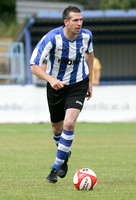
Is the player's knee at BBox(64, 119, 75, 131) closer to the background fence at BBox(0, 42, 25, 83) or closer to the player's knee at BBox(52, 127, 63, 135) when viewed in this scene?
the player's knee at BBox(52, 127, 63, 135)

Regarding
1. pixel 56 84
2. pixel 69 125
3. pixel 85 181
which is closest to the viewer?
pixel 85 181

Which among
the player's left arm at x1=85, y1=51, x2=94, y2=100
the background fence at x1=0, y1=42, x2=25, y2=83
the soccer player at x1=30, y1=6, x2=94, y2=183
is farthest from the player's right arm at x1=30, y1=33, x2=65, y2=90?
Answer: the background fence at x1=0, y1=42, x2=25, y2=83

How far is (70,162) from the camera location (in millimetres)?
8562

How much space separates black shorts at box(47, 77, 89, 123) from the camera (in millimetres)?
6721

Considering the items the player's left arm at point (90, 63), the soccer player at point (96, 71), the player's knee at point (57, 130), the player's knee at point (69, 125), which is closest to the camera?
the player's knee at point (69, 125)

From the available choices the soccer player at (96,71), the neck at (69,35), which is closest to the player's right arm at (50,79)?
the neck at (69,35)

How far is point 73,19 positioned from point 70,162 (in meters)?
2.89

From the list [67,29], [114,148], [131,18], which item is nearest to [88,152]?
[114,148]

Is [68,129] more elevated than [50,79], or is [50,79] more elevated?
[50,79]

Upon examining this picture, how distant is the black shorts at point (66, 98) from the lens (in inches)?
265

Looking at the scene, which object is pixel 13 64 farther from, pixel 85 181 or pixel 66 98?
pixel 85 181

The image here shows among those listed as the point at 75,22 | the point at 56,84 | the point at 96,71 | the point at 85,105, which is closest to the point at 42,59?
the point at 56,84

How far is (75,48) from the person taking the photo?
6.78 meters

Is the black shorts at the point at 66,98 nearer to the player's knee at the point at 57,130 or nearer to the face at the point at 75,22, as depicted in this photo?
the player's knee at the point at 57,130
